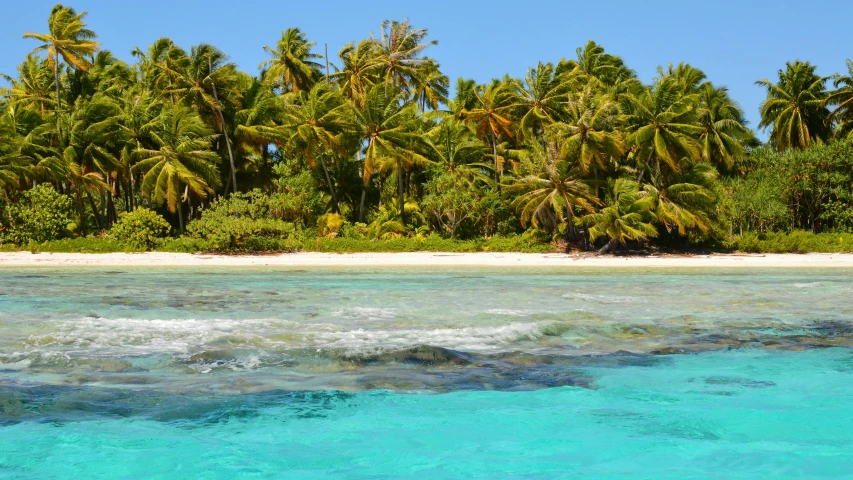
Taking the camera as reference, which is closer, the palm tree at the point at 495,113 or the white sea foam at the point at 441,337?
the white sea foam at the point at 441,337

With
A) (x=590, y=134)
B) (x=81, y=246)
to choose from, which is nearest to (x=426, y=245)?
(x=590, y=134)

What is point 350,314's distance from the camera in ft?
43.8

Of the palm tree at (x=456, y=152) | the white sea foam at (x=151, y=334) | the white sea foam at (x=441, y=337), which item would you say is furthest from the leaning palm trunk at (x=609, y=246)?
the white sea foam at (x=151, y=334)

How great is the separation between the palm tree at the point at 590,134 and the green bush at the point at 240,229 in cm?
1254

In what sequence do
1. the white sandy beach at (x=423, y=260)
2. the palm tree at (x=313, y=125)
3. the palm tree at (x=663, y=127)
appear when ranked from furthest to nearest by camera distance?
the palm tree at (x=313, y=125)
the palm tree at (x=663, y=127)
the white sandy beach at (x=423, y=260)

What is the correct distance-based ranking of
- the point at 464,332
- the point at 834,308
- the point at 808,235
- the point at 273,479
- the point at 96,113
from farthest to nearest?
the point at 96,113
the point at 808,235
the point at 834,308
the point at 464,332
the point at 273,479

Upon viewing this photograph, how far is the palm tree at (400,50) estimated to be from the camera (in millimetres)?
41938

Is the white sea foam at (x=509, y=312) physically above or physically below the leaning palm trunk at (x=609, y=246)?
below

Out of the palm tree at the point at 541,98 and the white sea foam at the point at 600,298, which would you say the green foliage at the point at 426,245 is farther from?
the white sea foam at the point at 600,298

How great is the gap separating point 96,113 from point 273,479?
1352 inches

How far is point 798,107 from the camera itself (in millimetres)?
41875

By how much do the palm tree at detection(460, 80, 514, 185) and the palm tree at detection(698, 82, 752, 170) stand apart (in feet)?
30.2

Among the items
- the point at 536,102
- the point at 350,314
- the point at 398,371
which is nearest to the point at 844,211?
the point at 536,102

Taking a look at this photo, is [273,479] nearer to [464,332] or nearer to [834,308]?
[464,332]
